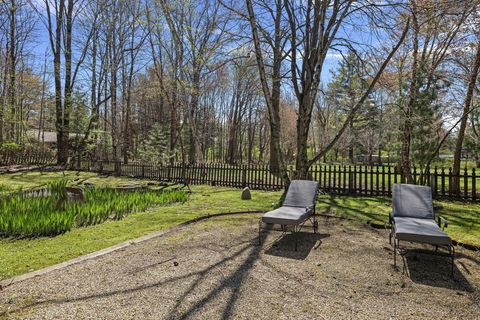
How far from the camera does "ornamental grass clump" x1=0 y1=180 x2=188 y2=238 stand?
531cm

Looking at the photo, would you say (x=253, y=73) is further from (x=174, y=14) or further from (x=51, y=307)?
(x=51, y=307)

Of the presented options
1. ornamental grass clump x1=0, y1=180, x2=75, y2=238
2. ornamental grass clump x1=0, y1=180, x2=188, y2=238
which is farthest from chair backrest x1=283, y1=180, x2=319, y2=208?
ornamental grass clump x1=0, y1=180, x2=75, y2=238

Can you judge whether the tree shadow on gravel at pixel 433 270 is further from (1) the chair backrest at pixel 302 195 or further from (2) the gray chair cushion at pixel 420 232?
(1) the chair backrest at pixel 302 195

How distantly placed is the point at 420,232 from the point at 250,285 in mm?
2362

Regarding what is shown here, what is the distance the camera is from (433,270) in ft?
13.0

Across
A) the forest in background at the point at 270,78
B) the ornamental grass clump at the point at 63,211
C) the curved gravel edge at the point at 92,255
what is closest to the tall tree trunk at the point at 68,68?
the forest in background at the point at 270,78

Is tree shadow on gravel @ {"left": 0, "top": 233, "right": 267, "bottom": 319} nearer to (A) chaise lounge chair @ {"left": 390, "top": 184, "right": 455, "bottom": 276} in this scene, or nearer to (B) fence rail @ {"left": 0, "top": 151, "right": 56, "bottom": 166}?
(A) chaise lounge chair @ {"left": 390, "top": 184, "right": 455, "bottom": 276}

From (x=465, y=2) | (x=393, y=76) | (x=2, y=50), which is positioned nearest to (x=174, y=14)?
(x=393, y=76)

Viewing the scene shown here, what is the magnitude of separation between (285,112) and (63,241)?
38061 mm

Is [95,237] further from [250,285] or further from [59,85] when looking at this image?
[59,85]

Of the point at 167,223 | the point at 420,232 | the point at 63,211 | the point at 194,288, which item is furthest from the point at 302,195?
the point at 63,211

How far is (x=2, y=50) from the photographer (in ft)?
81.8

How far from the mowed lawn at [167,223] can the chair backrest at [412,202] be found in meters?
0.80

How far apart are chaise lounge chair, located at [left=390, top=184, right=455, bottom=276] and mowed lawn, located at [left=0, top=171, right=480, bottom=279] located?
84 centimetres
